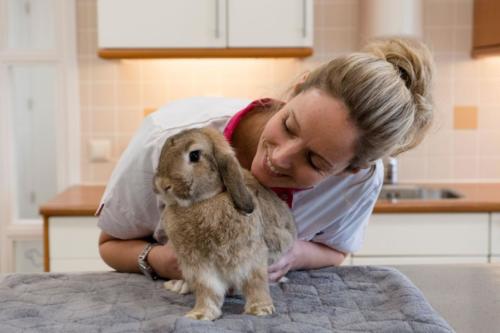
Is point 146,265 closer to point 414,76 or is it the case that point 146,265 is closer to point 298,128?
point 298,128

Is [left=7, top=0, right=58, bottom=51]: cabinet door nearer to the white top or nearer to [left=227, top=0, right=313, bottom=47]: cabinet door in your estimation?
[left=227, top=0, right=313, bottom=47]: cabinet door

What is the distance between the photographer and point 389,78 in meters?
0.95

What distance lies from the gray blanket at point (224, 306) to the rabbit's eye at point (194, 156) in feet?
0.69

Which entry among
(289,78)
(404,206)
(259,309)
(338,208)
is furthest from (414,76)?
(289,78)

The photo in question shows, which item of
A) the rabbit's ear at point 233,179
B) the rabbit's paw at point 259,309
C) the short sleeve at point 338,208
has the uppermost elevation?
the rabbit's ear at point 233,179

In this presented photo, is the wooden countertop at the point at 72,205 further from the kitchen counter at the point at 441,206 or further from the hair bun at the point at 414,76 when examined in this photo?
the hair bun at the point at 414,76

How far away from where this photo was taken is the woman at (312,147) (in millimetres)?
936

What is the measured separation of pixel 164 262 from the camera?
1086mm

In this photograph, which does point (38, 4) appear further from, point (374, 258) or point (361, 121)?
point (361, 121)

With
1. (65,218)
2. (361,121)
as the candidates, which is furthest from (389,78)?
(65,218)

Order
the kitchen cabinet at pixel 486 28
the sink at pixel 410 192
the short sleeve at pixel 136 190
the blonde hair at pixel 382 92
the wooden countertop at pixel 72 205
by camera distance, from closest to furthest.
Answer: the blonde hair at pixel 382 92 → the short sleeve at pixel 136 190 → the wooden countertop at pixel 72 205 → the kitchen cabinet at pixel 486 28 → the sink at pixel 410 192

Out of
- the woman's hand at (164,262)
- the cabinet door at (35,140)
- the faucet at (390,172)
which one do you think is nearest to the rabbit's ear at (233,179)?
the woman's hand at (164,262)

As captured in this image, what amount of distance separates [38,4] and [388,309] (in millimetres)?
2372

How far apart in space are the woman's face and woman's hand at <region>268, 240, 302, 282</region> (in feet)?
0.45
